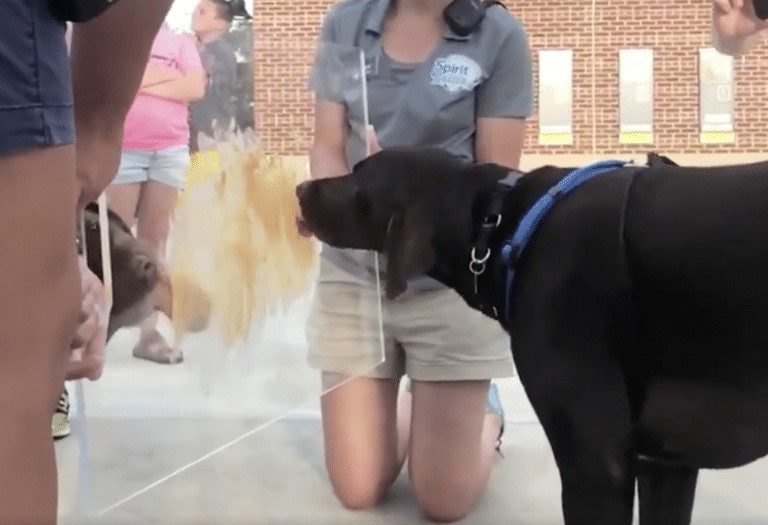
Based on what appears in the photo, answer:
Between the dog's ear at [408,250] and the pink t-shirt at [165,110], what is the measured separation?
1.18 ft

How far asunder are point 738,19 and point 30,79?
1.36 meters

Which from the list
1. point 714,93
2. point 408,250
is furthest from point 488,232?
point 714,93

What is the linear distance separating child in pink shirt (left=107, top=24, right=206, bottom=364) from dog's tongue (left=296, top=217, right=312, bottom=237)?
0.96ft

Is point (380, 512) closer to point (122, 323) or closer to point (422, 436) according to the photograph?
point (422, 436)

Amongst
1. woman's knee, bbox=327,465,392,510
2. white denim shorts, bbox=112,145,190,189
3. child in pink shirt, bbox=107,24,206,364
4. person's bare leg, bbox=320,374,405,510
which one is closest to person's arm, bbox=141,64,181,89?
child in pink shirt, bbox=107,24,206,364

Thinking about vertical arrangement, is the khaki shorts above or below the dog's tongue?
below

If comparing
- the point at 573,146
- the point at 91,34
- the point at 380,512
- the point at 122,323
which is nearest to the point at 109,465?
the point at 122,323

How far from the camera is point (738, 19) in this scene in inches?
64.2

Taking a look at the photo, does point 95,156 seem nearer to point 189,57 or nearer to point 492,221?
point 189,57

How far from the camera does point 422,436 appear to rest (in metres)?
1.83

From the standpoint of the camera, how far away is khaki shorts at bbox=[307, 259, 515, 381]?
1779mm

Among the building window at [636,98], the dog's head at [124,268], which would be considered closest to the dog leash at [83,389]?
the dog's head at [124,268]

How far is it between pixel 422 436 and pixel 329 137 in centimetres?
62

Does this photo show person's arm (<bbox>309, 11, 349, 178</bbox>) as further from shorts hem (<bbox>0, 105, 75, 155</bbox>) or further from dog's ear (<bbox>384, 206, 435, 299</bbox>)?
shorts hem (<bbox>0, 105, 75, 155</bbox>)
